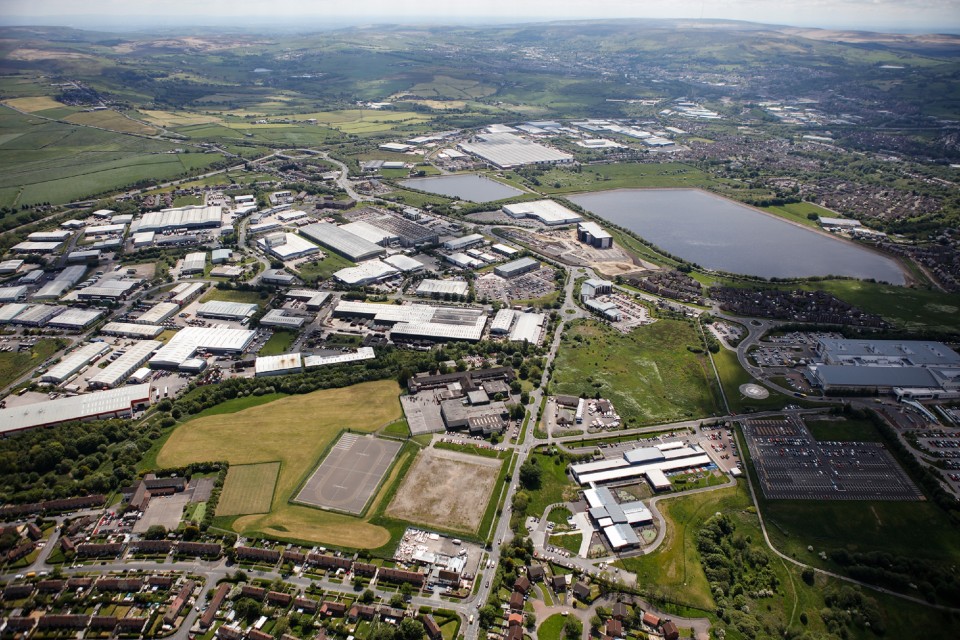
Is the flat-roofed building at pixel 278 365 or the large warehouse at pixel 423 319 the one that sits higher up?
the large warehouse at pixel 423 319

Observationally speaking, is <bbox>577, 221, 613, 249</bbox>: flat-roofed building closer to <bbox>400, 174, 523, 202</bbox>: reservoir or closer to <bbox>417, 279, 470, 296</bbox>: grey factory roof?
<bbox>400, 174, 523, 202</bbox>: reservoir

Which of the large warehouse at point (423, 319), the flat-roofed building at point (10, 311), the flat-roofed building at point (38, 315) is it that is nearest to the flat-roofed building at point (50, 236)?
the flat-roofed building at point (10, 311)

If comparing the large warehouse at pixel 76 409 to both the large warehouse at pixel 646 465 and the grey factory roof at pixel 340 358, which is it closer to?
the grey factory roof at pixel 340 358

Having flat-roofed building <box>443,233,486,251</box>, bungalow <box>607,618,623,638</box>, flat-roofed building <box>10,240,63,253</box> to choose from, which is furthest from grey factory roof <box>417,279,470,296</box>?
flat-roofed building <box>10,240,63,253</box>

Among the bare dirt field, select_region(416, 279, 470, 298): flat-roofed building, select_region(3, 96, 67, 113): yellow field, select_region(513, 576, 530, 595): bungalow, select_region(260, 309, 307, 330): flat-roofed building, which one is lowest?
the bare dirt field

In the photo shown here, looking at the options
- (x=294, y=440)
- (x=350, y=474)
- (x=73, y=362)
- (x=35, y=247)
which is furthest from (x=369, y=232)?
(x=350, y=474)
